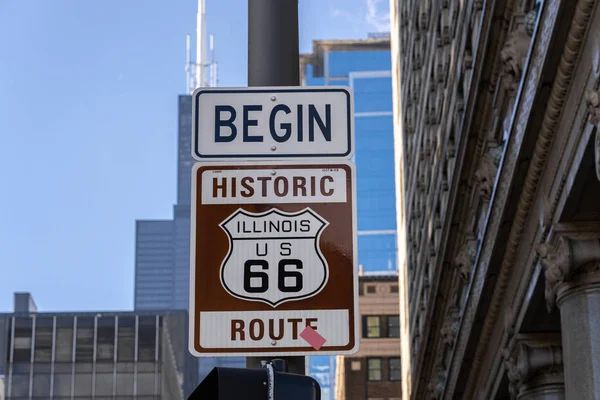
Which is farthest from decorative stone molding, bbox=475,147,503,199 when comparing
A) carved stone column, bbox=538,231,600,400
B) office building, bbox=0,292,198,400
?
office building, bbox=0,292,198,400

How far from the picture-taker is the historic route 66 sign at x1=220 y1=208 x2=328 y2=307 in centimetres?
678

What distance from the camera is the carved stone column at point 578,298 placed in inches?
690

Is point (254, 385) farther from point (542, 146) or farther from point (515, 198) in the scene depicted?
point (515, 198)

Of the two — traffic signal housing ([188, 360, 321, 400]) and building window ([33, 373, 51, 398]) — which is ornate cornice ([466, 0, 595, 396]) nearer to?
traffic signal housing ([188, 360, 321, 400])

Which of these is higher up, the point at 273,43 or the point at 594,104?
the point at 594,104

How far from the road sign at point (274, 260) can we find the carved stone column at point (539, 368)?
16.8 metres

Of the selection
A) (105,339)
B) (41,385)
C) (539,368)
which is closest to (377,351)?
(105,339)

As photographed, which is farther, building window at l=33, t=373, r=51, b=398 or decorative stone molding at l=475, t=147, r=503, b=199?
building window at l=33, t=373, r=51, b=398

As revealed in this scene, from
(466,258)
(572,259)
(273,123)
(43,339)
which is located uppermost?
(43,339)

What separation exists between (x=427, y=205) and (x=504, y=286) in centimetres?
1918

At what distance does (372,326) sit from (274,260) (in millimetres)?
97933

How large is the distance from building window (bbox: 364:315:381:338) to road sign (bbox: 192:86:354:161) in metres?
96.8

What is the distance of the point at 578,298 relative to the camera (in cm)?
1809

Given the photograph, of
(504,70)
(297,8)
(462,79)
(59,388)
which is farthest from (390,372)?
(297,8)
